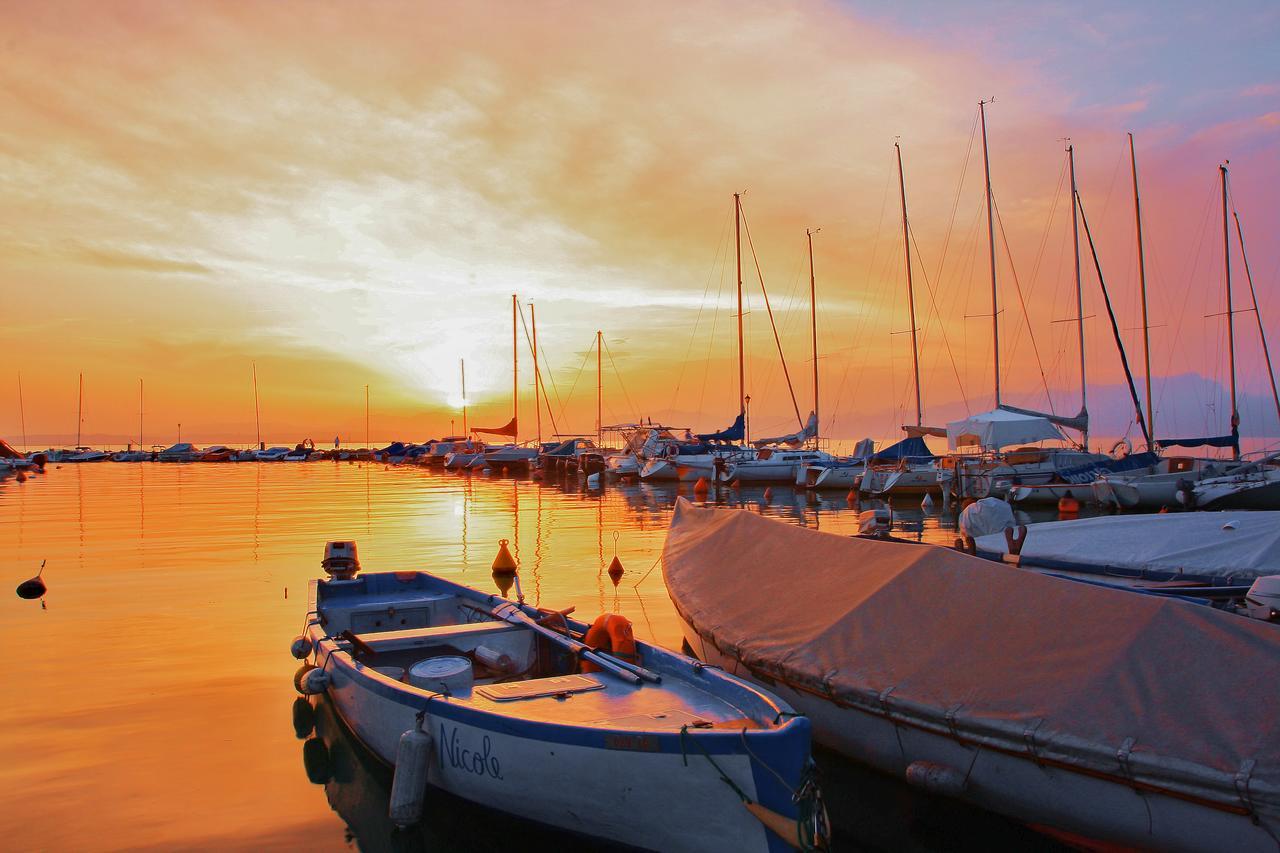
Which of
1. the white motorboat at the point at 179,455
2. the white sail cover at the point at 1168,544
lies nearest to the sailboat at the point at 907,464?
the white sail cover at the point at 1168,544

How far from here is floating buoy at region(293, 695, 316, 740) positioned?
34.5 feet

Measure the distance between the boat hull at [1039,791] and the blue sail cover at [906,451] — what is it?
150 ft

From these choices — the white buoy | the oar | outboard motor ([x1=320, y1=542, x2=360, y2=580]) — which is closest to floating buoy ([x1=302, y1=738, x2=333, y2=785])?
the white buoy

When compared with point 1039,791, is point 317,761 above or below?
below

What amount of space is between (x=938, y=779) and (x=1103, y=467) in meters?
43.3

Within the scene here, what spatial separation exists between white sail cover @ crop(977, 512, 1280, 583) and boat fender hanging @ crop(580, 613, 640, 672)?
9136mm

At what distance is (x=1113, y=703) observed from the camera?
6.72 metres

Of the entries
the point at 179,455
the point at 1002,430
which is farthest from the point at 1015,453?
the point at 179,455

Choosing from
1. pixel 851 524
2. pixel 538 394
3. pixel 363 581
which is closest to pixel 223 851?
pixel 363 581

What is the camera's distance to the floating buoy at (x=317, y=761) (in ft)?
30.2

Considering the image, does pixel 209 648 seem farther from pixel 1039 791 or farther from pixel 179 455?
pixel 179 455

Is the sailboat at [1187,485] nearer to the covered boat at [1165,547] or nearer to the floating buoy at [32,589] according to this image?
the covered boat at [1165,547]

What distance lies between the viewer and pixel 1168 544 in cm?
1456

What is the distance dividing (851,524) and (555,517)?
1246cm
